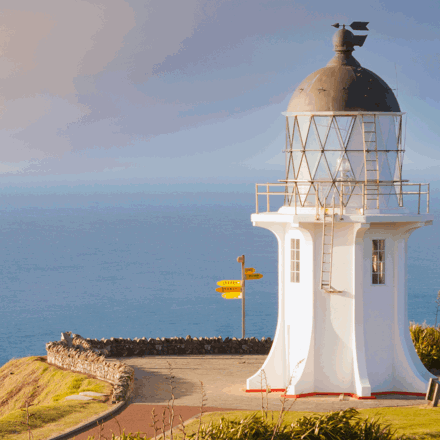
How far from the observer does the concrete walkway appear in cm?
1839

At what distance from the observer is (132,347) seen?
25.4m

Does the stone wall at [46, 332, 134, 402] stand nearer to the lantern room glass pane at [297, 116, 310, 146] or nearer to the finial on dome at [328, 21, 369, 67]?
the lantern room glass pane at [297, 116, 310, 146]

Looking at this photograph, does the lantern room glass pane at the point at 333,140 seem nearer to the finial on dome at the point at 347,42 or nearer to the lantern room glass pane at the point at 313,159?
the lantern room glass pane at the point at 313,159

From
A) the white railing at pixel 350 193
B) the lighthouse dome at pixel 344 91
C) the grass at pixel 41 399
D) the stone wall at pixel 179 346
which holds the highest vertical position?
the lighthouse dome at pixel 344 91

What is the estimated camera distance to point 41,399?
848 inches

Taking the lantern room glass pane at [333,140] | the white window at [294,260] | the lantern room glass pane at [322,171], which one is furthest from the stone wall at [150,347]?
the lantern room glass pane at [333,140]

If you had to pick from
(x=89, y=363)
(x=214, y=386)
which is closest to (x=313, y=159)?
(x=214, y=386)

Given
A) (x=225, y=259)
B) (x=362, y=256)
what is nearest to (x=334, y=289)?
(x=362, y=256)

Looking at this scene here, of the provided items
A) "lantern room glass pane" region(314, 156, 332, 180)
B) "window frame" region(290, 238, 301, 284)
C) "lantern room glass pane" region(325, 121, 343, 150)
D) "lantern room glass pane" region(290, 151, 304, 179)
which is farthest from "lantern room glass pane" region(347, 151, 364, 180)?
"window frame" region(290, 238, 301, 284)

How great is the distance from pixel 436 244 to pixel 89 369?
157727 mm

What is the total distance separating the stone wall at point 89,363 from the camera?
1917 centimetres

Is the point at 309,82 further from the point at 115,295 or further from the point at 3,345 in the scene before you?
the point at 115,295

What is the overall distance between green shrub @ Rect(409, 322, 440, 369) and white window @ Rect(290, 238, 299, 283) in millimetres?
5457

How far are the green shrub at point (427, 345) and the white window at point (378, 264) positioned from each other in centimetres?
426
